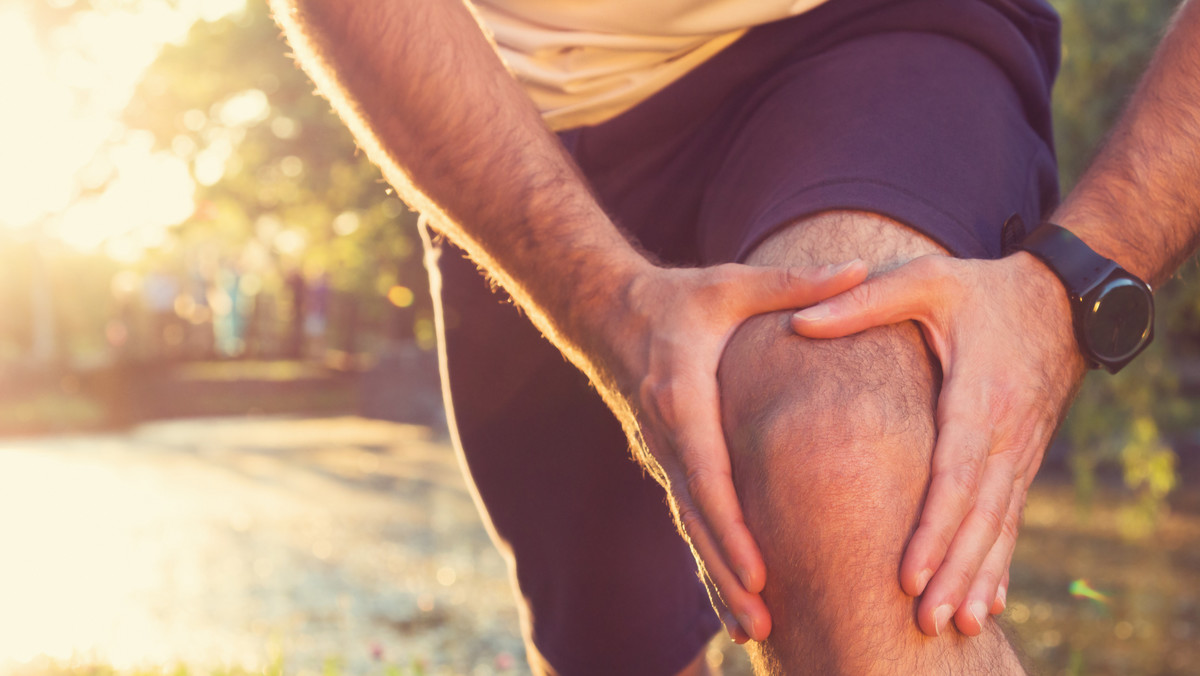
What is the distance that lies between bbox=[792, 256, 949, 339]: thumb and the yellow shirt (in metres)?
0.45

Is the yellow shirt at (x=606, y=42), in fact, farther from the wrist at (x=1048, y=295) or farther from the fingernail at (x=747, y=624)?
the fingernail at (x=747, y=624)

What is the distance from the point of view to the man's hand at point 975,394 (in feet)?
2.50

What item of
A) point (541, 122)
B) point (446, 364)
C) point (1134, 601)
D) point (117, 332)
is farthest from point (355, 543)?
point (117, 332)

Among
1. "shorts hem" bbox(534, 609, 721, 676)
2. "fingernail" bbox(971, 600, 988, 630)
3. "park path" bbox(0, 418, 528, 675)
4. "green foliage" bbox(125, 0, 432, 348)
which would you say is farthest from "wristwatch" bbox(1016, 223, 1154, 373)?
"green foliage" bbox(125, 0, 432, 348)

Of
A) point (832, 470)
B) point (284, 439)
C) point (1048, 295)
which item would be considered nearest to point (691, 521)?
point (832, 470)

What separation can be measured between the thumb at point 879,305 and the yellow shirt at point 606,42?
45 cm

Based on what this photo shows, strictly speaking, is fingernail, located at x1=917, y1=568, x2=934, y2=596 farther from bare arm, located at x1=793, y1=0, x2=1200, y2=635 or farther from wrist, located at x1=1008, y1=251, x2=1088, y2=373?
wrist, located at x1=1008, y1=251, x2=1088, y2=373

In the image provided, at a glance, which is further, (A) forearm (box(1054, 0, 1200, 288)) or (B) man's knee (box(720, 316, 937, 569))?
(A) forearm (box(1054, 0, 1200, 288))

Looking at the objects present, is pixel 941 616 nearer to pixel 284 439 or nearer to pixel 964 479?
pixel 964 479

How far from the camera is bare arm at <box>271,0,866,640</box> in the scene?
860mm

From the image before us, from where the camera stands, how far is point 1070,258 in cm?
92

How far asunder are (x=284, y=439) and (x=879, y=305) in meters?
13.0

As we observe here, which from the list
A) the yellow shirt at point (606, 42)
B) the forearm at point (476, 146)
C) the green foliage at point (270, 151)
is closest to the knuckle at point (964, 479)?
the forearm at point (476, 146)

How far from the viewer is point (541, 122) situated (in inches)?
42.7
